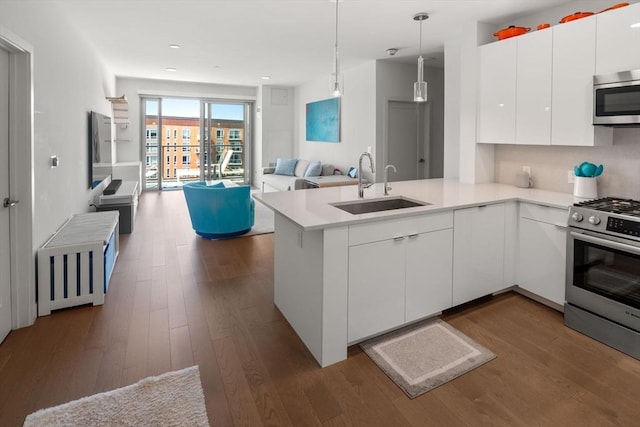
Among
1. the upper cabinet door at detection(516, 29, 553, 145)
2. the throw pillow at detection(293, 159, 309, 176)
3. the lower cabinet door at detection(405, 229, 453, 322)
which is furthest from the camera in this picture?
the throw pillow at detection(293, 159, 309, 176)

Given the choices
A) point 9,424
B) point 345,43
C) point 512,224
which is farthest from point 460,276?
point 345,43

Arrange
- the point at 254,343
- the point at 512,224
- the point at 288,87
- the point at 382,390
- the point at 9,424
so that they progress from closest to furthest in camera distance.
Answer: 1. the point at 9,424
2. the point at 382,390
3. the point at 254,343
4. the point at 512,224
5. the point at 288,87

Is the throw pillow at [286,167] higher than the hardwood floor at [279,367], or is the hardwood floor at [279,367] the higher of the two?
the throw pillow at [286,167]

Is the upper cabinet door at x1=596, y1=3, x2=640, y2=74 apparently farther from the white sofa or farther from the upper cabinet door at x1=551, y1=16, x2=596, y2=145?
the white sofa

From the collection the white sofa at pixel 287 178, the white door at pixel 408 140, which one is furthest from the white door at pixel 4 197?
the white door at pixel 408 140

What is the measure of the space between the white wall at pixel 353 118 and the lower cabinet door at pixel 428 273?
12.1ft

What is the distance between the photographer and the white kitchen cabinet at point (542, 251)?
2.78 m

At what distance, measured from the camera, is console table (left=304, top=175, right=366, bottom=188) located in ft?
20.8

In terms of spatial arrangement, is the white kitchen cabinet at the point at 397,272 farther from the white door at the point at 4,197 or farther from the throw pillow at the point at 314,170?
the throw pillow at the point at 314,170

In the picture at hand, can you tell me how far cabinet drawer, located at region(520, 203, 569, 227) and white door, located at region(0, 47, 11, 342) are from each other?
151 inches

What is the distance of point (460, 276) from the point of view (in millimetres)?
2820

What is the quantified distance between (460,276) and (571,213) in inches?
34.3

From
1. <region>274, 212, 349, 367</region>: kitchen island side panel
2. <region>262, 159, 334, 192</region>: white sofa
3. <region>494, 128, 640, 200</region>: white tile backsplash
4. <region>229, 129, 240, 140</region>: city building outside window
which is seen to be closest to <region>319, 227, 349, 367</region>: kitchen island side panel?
<region>274, 212, 349, 367</region>: kitchen island side panel

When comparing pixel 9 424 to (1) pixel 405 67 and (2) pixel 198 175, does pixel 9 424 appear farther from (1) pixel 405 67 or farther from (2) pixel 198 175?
(2) pixel 198 175
